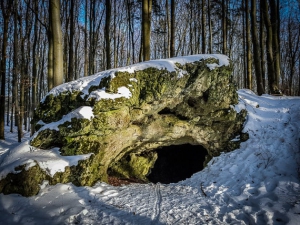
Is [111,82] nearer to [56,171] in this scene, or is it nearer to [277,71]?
[56,171]

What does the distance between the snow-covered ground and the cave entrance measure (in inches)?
144

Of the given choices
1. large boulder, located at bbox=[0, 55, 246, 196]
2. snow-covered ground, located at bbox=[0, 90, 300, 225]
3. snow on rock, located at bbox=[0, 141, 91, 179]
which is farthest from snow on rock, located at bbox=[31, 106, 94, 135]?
snow-covered ground, located at bbox=[0, 90, 300, 225]

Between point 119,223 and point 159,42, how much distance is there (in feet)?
86.3

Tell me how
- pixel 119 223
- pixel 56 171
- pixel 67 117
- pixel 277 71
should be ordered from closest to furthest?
pixel 119 223 < pixel 56 171 < pixel 67 117 < pixel 277 71

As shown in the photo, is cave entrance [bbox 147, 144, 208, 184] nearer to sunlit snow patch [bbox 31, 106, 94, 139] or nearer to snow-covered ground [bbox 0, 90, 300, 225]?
snow-covered ground [bbox 0, 90, 300, 225]

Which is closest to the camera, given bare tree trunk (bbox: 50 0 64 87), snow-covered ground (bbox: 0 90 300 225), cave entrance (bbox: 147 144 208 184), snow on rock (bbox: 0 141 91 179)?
snow-covered ground (bbox: 0 90 300 225)

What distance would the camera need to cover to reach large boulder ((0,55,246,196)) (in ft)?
16.3

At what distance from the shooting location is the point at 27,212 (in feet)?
11.4

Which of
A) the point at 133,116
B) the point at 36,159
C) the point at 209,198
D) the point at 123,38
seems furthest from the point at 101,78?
the point at 123,38

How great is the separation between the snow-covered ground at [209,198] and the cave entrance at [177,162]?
12.0 ft

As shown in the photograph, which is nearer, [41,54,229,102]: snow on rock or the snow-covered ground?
the snow-covered ground

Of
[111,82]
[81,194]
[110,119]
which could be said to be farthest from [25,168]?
[111,82]

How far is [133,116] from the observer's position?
235 inches

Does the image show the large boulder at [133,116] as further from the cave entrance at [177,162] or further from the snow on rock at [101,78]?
the cave entrance at [177,162]
